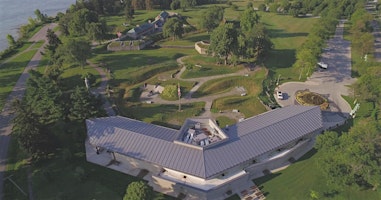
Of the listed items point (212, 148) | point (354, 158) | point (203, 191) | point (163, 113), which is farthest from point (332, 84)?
point (203, 191)

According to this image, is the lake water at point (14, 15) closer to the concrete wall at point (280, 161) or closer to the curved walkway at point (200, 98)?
the curved walkway at point (200, 98)

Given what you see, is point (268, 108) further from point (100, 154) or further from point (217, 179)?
point (100, 154)

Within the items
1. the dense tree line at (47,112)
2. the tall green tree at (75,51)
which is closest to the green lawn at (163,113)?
the dense tree line at (47,112)

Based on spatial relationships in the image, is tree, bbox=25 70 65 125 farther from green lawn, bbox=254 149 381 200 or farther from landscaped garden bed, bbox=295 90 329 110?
landscaped garden bed, bbox=295 90 329 110

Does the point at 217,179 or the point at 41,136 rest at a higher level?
the point at 41,136

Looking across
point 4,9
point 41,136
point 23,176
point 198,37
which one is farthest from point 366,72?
point 4,9

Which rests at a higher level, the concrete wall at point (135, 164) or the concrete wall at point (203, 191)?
the concrete wall at point (135, 164)
